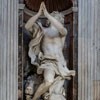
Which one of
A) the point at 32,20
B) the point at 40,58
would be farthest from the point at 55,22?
the point at 40,58

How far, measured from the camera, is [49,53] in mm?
10172

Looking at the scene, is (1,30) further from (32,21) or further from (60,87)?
(60,87)

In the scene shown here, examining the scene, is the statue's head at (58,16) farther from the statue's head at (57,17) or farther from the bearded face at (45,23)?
the bearded face at (45,23)

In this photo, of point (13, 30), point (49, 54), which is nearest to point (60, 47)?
point (49, 54)

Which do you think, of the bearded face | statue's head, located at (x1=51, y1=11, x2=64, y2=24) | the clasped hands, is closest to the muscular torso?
the bearded face

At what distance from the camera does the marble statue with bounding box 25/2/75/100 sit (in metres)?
10.1

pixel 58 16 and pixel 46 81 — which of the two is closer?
pixel 46 81

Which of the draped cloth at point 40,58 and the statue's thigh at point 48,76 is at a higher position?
the draped cloth at point 40,58

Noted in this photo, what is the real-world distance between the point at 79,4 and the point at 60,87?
4.97ft

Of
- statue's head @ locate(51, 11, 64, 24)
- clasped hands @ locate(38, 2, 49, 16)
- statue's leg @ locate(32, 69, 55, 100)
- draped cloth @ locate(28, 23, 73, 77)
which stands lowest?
statue's leg @ locate(32, 69, 55, 100)

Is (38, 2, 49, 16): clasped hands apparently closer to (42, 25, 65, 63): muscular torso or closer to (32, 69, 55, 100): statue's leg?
(42, 25, 65, 63): muscular torso

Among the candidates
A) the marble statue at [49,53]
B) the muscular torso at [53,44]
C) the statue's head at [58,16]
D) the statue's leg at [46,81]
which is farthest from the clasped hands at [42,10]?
the statue's leg at [46,81]

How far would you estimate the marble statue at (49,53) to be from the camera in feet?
33.0

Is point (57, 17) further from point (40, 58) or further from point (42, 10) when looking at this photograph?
point (40, 58)
